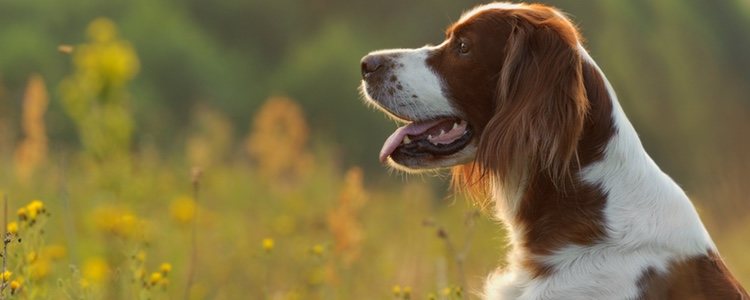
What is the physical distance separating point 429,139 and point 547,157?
446 millimetres

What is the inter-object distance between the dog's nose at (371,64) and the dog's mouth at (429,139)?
21cm

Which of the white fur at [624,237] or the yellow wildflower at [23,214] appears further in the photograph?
the yellow wildflower at [23,214]

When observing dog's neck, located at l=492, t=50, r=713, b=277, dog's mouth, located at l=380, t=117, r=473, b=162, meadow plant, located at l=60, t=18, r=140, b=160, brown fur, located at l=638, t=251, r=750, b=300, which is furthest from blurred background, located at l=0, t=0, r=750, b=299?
brown fur, located at l=638, t=251, r=750, b=300

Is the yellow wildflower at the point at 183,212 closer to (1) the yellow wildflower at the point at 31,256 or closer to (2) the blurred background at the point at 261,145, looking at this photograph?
(2) the blurred background at the point at 261,145

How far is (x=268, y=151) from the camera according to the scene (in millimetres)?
6480

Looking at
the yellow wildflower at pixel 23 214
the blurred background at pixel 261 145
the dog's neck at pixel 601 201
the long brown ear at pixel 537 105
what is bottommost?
the blurred background at pixel 261 145

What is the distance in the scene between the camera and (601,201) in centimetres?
311

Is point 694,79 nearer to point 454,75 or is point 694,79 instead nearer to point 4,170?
point 4,170

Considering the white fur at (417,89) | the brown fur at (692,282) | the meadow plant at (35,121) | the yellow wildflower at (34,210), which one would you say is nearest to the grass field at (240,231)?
the yellow wildflower at (34,210)

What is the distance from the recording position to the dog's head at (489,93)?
10.4ft

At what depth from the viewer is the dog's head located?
3.18 m

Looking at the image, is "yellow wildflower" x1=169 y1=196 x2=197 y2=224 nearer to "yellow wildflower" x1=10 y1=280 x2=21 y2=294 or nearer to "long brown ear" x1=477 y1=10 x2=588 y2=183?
"yellow wildflower" x1=10 y1=280 x2=21 y2=294

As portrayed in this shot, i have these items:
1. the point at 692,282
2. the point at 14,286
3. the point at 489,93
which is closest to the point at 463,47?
the point at 489,93

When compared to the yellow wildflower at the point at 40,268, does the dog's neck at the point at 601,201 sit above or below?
above
